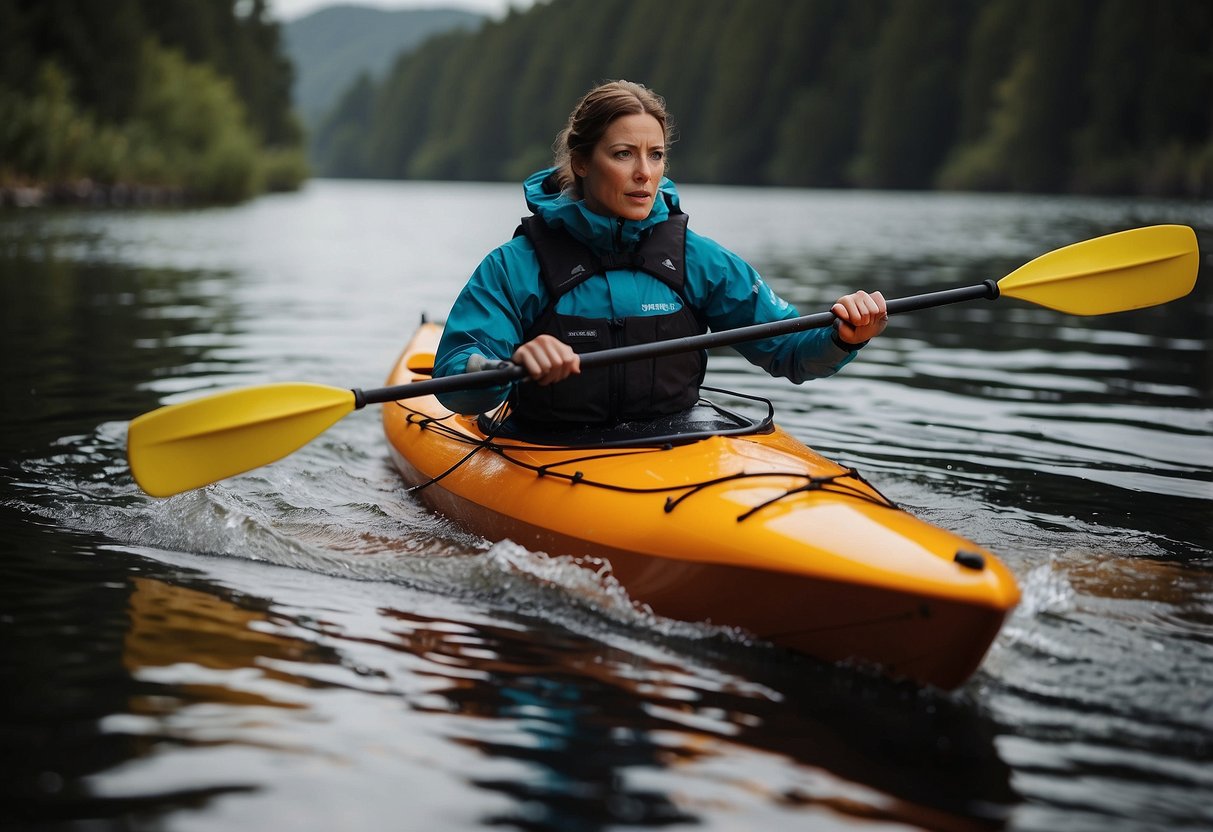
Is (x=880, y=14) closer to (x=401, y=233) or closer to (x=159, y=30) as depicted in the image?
(x=159, y=30)

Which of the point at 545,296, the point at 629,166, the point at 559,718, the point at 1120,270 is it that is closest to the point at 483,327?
Answer: the point at 545,296

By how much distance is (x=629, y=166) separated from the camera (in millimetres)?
3750

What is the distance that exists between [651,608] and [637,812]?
1092 mm

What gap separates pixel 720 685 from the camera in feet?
9.43

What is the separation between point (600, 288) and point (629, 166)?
37 cm

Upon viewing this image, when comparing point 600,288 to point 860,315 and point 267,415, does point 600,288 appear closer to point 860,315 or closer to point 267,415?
point 860,315

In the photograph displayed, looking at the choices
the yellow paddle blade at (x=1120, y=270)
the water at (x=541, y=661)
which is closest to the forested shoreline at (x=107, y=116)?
the water at (x=541, y=661)

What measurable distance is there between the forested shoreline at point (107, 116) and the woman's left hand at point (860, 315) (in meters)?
22.4

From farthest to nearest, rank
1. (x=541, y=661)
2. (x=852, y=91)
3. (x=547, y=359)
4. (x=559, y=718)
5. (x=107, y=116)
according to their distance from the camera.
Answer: (x=852, y=91) < (x=107, y=116) < (x=547, y=359) < (x=541, y=661) < (x=559, y=718)

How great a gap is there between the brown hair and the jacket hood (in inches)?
3.3

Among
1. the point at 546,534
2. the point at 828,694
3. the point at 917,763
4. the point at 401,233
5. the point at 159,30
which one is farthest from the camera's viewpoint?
the point at 159,30

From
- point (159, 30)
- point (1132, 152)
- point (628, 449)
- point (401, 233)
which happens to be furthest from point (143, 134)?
point (1132, 152)

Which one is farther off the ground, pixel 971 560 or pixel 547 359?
pixel 547 359

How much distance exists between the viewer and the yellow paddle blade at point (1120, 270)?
444 centimetres
